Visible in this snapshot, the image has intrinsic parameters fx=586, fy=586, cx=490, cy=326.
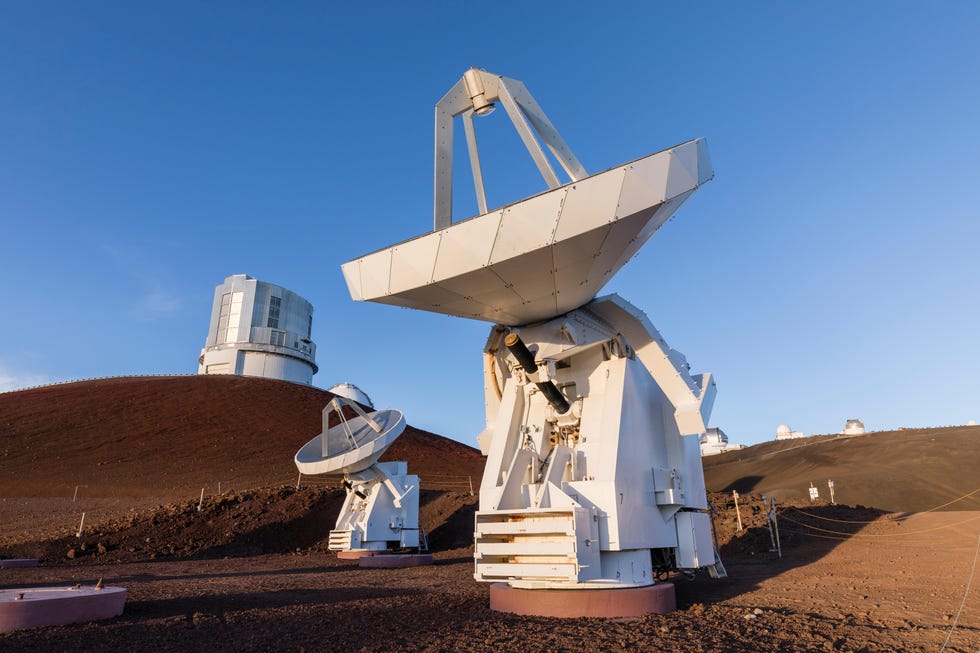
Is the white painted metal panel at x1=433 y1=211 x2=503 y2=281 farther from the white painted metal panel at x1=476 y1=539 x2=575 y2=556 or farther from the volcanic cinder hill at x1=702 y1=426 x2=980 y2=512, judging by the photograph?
the volcanic cinder hill at x1=702 y1=426 x2=980 y2=512

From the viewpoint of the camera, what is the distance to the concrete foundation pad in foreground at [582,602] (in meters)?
8.08

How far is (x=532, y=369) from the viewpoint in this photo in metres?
10.4

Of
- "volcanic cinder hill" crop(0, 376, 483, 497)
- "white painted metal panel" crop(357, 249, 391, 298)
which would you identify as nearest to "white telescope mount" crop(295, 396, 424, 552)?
"white painted metal panel" crop(357, 249, 391, 298)

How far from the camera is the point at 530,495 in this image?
31.6ft

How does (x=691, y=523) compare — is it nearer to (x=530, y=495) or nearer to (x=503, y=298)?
(x=530, y=495)

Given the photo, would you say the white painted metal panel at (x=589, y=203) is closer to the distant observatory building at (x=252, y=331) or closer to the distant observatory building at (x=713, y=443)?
the distant observatory building at (x=252, y=331)

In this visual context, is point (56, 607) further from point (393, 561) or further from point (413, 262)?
point (393, 561)

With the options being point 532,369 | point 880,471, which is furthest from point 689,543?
point 880,471

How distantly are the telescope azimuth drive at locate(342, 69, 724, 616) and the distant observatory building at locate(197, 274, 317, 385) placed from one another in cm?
5826

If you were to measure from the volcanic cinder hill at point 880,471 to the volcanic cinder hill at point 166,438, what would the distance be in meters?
22.5

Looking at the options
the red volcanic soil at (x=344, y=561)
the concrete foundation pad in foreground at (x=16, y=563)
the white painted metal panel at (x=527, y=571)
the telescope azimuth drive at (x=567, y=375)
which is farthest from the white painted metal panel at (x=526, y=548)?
the concrete foundation pad in foreground at (x=16, y=563)

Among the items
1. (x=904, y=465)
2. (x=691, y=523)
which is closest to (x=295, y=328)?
(x=904, y=465)

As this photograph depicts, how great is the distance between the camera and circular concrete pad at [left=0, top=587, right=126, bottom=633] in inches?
270

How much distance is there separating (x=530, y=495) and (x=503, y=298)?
3.31m
